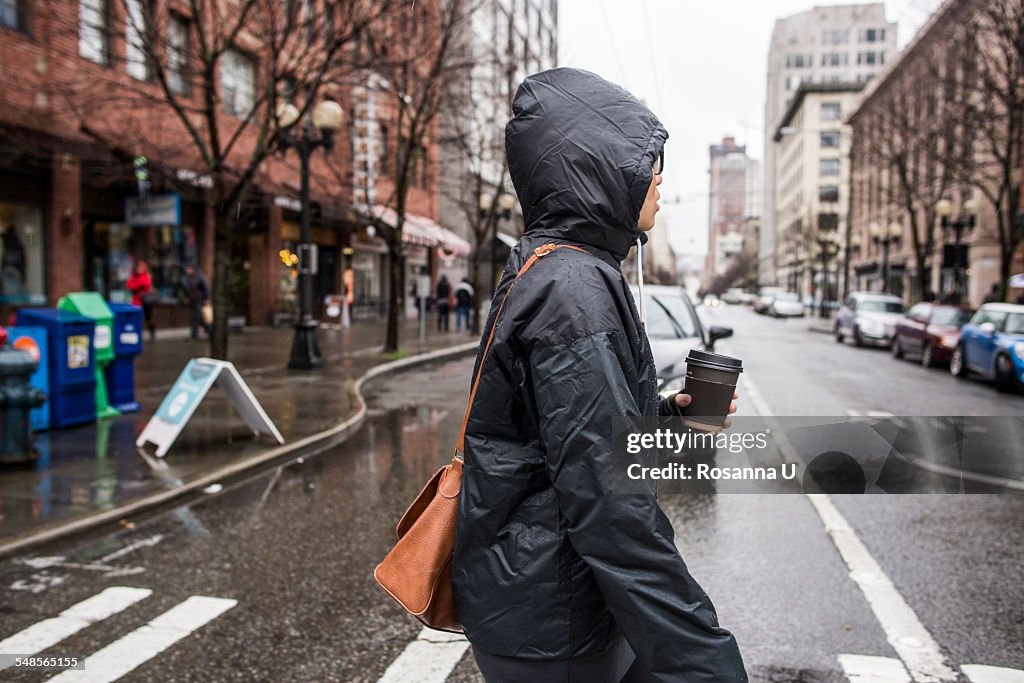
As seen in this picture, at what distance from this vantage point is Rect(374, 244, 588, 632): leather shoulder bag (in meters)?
1.85

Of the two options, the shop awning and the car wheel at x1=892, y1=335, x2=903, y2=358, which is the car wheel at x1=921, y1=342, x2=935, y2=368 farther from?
the shop awning

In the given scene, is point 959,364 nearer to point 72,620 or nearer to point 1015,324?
point 1015,324

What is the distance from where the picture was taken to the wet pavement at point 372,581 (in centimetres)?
372

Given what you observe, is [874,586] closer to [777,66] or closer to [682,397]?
[682,397]

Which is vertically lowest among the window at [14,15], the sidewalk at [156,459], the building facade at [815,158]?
the sidewalk at [156,459]

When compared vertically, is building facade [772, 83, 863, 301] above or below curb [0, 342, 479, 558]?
above

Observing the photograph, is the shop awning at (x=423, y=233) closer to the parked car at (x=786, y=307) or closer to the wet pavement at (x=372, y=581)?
the wet pavement at (x=372, y=581)

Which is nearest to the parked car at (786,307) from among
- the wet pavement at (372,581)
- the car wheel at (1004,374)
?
the car wheel at (1004,374)

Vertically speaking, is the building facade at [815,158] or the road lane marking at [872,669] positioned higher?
the building facade at [815,158]

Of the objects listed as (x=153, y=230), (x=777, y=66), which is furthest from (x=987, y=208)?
(x=777, y=66)

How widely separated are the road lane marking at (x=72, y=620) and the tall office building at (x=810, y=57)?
10388 cm

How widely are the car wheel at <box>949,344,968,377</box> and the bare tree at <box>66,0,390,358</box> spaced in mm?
13047

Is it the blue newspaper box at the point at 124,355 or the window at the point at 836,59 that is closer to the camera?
the blue newspaper box at the point at 124,355

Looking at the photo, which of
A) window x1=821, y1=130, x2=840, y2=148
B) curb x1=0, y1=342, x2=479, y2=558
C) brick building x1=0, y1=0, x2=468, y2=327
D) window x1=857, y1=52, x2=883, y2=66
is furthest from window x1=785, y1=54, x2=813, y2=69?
curb x1=0, y1=342, x2=479, y2=558
